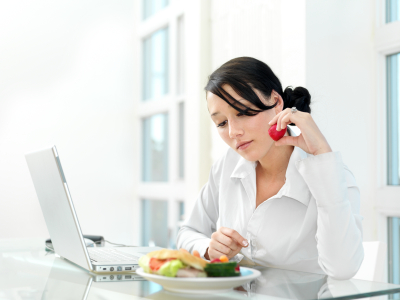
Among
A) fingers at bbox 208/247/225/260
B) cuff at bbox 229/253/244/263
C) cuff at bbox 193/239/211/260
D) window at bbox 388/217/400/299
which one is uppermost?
fingers at bbox 208/247/225/260

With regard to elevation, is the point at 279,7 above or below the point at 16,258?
above

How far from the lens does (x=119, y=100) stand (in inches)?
149

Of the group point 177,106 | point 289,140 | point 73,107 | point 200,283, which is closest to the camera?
point 200,283

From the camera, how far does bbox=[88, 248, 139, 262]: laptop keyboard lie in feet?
3.41

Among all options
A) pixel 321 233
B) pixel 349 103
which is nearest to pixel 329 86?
pixel 349 103

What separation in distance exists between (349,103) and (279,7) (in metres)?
0.58

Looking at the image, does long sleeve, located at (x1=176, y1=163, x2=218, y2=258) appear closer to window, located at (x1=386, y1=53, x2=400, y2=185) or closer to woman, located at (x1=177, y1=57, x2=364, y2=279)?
woman, located at (x1=177, y1=57, x2=364, y2=279)

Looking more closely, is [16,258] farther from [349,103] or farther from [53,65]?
[53,65]

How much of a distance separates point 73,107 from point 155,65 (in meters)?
0.79

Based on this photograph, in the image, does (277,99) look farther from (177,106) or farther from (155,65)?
(155,65)

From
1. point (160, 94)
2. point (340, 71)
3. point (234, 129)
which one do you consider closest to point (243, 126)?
point (234, 129)

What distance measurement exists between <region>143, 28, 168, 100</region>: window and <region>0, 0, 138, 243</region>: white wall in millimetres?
138

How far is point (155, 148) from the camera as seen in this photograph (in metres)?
3.74

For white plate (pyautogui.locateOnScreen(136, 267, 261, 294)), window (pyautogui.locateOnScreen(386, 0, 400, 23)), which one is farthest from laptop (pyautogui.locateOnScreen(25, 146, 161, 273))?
window (pyautogui.locateOnScreen(386, 0, 400, 23))
